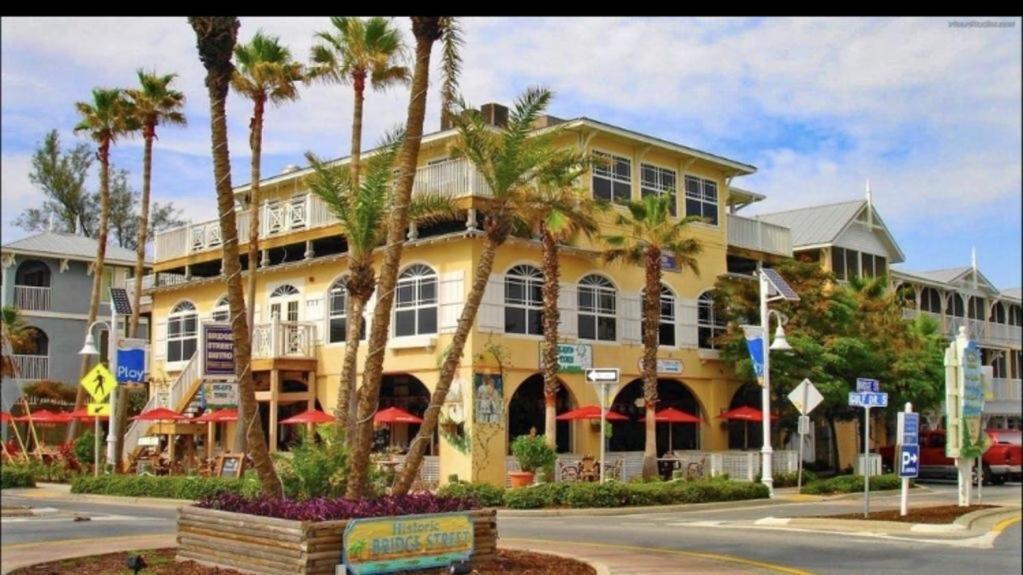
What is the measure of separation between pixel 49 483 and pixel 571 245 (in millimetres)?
16813

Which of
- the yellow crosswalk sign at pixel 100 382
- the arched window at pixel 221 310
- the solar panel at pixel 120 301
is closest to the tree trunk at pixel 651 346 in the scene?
the yellow crosswalk sign at pixel 100 382

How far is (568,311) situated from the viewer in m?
33.4

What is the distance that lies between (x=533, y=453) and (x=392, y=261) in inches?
587

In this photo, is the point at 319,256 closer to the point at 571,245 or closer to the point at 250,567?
the point at 571,245

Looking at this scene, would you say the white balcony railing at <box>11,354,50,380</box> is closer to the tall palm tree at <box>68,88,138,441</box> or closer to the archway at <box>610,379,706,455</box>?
the tall palm tree at <box>68,88,138,441</box>

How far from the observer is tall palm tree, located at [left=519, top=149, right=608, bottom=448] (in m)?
27.8

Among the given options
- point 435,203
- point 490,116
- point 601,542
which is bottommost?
point 601,542

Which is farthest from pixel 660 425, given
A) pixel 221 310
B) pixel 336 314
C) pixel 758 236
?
pixel 221 310

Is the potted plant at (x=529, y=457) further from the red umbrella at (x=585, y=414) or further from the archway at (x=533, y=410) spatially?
the archway at (x=533, y=410)

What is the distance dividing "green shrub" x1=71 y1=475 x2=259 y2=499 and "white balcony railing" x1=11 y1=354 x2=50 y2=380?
15673mm

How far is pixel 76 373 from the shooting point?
46.6 metres

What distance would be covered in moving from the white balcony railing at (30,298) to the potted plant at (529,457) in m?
24.4

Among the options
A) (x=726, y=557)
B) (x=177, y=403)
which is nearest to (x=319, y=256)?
(x=177, y=403)

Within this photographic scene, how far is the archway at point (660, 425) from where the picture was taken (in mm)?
36344
